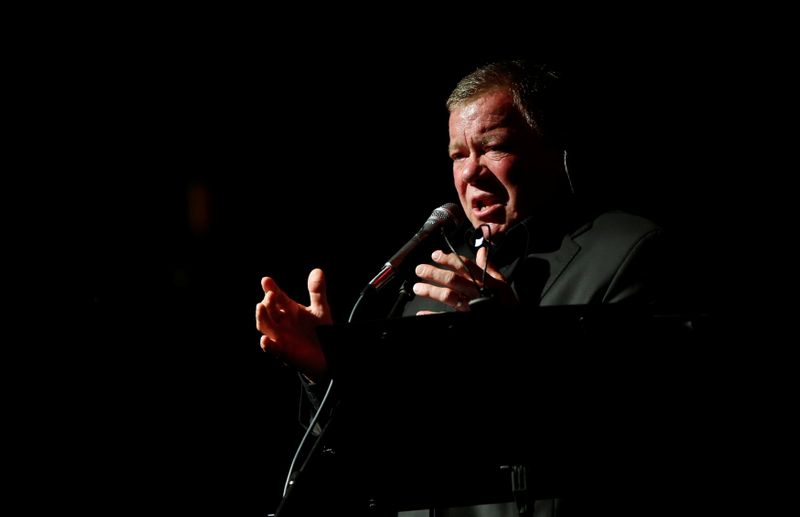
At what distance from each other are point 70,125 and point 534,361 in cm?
260

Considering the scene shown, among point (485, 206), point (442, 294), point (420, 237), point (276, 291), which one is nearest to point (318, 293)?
point (276, 291)

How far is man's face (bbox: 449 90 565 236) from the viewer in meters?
2.06

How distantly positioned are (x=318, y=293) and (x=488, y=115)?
0.75 m

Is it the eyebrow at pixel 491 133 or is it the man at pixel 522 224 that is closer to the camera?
the man at pixel 522 224

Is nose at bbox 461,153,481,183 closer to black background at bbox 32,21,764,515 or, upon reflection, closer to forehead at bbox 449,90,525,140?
forehead at bbox 449,90,525,140

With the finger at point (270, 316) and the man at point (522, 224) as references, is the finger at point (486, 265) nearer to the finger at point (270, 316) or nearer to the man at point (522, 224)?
the man at point (522, 224)

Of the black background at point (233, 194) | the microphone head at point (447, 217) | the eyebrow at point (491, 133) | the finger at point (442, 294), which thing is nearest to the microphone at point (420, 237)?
the microphone head at point (447, 217)

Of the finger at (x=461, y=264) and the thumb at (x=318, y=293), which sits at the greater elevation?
the finger at (x=461, y=264)

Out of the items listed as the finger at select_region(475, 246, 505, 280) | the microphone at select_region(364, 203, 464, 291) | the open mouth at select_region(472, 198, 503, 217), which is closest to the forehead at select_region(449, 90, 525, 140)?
the open mouth at select_region(472, 198, 503, 217)

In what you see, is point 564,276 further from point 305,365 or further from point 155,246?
point 155,246

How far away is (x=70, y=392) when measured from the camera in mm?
2828

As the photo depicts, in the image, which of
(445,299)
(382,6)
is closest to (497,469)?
(445,299)

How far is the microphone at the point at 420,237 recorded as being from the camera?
5.43 feet

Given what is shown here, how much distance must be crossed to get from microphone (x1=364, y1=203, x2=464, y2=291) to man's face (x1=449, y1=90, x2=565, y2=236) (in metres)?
0.21
